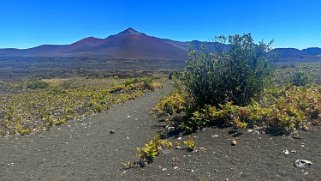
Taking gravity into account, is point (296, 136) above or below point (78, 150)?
above

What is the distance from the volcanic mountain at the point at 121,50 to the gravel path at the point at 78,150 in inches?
4542

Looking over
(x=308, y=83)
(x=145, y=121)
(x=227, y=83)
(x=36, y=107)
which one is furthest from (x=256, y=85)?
(x=36, y=107)

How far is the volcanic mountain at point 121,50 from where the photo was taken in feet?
453

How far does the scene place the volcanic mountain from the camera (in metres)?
138

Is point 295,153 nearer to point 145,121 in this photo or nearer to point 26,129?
point 145,121

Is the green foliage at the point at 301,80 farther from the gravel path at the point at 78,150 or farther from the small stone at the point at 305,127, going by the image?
the small stone at the point at 305,127

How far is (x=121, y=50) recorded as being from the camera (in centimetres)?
15050

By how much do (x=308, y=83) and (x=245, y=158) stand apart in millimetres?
10965

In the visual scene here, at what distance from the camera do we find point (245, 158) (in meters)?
6.32

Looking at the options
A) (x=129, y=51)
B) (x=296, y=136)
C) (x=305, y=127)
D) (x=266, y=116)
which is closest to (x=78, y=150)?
(x=266, y=116)

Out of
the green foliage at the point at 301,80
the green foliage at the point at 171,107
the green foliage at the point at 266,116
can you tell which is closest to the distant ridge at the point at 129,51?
the green foliage at the point at 301,80

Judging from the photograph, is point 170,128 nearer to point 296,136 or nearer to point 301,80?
point 296,136

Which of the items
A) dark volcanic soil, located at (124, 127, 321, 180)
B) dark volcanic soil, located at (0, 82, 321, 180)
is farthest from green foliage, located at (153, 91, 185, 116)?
dark volcanic soil, located at (124, 127, 321, 180)

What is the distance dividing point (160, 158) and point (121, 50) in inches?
5724
